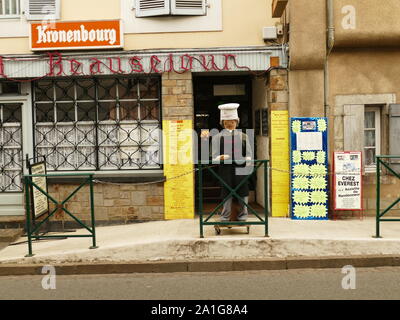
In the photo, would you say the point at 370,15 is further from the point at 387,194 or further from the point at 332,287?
the point at 332,287

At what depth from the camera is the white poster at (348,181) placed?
9227mm

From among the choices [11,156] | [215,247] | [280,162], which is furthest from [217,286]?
[11,156]

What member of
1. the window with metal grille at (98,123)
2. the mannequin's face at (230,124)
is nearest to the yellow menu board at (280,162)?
the mannequin's face at (230,124)

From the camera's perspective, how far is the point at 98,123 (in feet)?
32.8

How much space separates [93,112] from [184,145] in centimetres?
190

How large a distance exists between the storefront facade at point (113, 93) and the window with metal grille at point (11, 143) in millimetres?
A: 19

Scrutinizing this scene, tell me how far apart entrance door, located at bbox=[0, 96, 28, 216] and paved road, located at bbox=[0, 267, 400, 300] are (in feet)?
10.9

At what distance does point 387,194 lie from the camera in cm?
967

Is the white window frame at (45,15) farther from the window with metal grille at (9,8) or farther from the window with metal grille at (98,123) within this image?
the window with metal grille at (98,123)

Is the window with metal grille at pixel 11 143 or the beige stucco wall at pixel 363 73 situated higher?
the beige stucco wall at pixel 363 73

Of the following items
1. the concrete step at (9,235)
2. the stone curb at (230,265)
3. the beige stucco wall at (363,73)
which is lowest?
the stone curb at (230,265)

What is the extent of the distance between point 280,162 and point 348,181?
1.25m

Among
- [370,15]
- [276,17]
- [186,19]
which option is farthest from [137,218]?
[370,15]

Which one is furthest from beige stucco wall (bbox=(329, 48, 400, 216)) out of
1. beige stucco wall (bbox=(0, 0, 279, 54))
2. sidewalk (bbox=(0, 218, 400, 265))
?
sidewalk (bbox=(0, 218, 400, 265))
